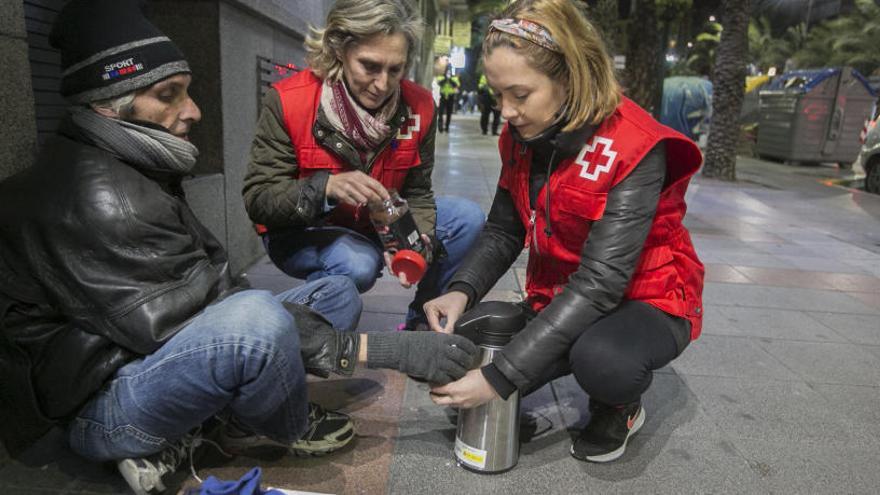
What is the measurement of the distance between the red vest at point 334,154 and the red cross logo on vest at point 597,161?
91cm

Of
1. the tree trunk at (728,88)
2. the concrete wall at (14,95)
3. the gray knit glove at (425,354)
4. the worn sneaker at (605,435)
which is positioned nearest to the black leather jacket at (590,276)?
the gray knit glove at (425,354)

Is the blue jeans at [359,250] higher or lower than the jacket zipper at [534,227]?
lower

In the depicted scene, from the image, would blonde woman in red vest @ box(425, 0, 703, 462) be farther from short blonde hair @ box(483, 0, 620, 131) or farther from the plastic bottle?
the plastic bottle

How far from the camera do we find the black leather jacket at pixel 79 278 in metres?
1.58

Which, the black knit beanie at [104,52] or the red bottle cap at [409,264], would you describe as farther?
the red bottle cap at [409,264]

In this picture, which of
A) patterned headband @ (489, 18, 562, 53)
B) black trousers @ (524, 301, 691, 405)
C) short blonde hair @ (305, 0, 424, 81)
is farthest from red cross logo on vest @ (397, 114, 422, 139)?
black trousers @ (524, 301, 691, 405)

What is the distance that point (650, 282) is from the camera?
7.03 ft

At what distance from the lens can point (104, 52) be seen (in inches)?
68.1

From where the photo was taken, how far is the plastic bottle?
2.34 meters

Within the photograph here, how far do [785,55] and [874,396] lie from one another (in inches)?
1705

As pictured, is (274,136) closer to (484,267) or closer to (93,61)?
(93,61)

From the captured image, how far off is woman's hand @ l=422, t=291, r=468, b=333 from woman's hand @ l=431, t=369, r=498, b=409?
0.32 meters

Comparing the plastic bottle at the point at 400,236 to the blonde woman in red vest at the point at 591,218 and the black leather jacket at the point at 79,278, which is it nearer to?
the blonde woman in red vest at the point at 591,218

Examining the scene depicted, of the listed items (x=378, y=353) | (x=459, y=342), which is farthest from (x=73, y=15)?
(x=459, y=342)
